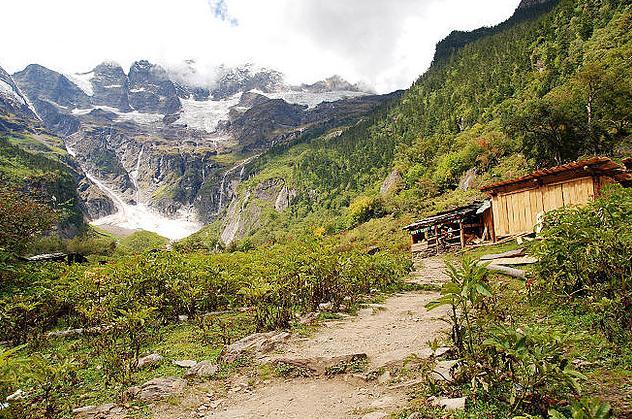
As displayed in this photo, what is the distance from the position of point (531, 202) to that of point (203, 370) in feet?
65.4

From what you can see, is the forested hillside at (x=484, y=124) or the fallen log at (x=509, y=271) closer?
the fallen log at (x=509, y=271)

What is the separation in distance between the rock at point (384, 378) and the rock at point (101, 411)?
12.1 feet

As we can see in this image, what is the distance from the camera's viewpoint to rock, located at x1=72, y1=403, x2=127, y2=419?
211 inches

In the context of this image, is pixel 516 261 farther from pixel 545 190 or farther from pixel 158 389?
pixel 158 389

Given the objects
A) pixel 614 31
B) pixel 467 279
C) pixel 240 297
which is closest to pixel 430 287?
pixel 240 297

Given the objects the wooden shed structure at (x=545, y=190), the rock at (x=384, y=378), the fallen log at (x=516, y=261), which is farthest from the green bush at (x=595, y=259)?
the wooden shed structure at (x=545, y=190)

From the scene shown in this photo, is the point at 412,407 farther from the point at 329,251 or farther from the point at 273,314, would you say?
the point at 329,251

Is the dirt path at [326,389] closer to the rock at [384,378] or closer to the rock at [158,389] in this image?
the rock at [384,378]

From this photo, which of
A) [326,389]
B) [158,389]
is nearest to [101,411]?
[158,389]

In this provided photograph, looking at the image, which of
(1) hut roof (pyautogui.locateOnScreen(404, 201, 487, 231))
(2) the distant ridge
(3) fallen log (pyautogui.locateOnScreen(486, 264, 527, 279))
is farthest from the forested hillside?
(1) hut roof (pyautogui.locateOnScreen(404, 201, 487, 231))

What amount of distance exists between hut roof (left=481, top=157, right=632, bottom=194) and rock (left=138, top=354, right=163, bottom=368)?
745 inches

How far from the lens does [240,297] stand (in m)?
11.6

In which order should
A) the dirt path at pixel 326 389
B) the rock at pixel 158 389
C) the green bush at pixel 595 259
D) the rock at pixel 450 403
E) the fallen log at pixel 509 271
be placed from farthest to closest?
1. the fallen log at pixel 509 271
2. the rock at pixel 158 389
3. the green bush at pixel 595 259
4. the dirt path at pixel 326 389
5. the rock at pixel 450 403

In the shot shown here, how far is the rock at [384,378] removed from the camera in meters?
5.85
